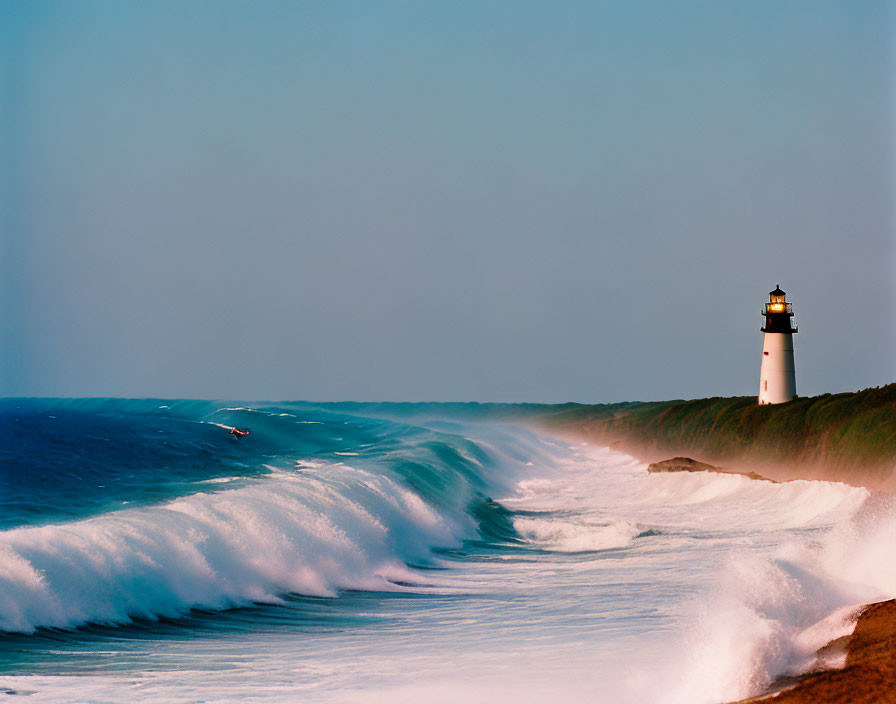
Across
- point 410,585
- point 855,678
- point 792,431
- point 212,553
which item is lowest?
point 410,585

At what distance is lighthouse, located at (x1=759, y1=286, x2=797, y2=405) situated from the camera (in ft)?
126

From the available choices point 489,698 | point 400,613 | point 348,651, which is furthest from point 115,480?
point 489,698

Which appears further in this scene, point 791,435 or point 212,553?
point 791,435

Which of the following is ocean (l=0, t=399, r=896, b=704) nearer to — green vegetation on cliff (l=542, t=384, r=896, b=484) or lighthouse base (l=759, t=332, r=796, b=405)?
green vegetation on cliff (l=542, t=384, r=896, b=484)

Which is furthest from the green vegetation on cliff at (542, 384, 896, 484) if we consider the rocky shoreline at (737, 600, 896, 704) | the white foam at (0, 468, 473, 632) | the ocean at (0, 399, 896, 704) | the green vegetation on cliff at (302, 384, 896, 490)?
the rocky shoreline at (737, 600, 896, 704)

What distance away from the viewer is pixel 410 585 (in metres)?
13.9

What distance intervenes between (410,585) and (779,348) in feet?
93.5

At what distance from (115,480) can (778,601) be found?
19628mm

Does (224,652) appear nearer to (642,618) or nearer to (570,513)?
(642,618)

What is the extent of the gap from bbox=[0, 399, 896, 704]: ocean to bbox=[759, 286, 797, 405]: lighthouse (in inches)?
582

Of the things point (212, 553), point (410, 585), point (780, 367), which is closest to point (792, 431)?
point (780, 367)

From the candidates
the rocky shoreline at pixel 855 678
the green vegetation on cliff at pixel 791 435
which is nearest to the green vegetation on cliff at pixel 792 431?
the green vegetation on cliff at pixel 791 435

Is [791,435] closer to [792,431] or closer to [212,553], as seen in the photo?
[792,431]

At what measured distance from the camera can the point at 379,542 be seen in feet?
53.8
